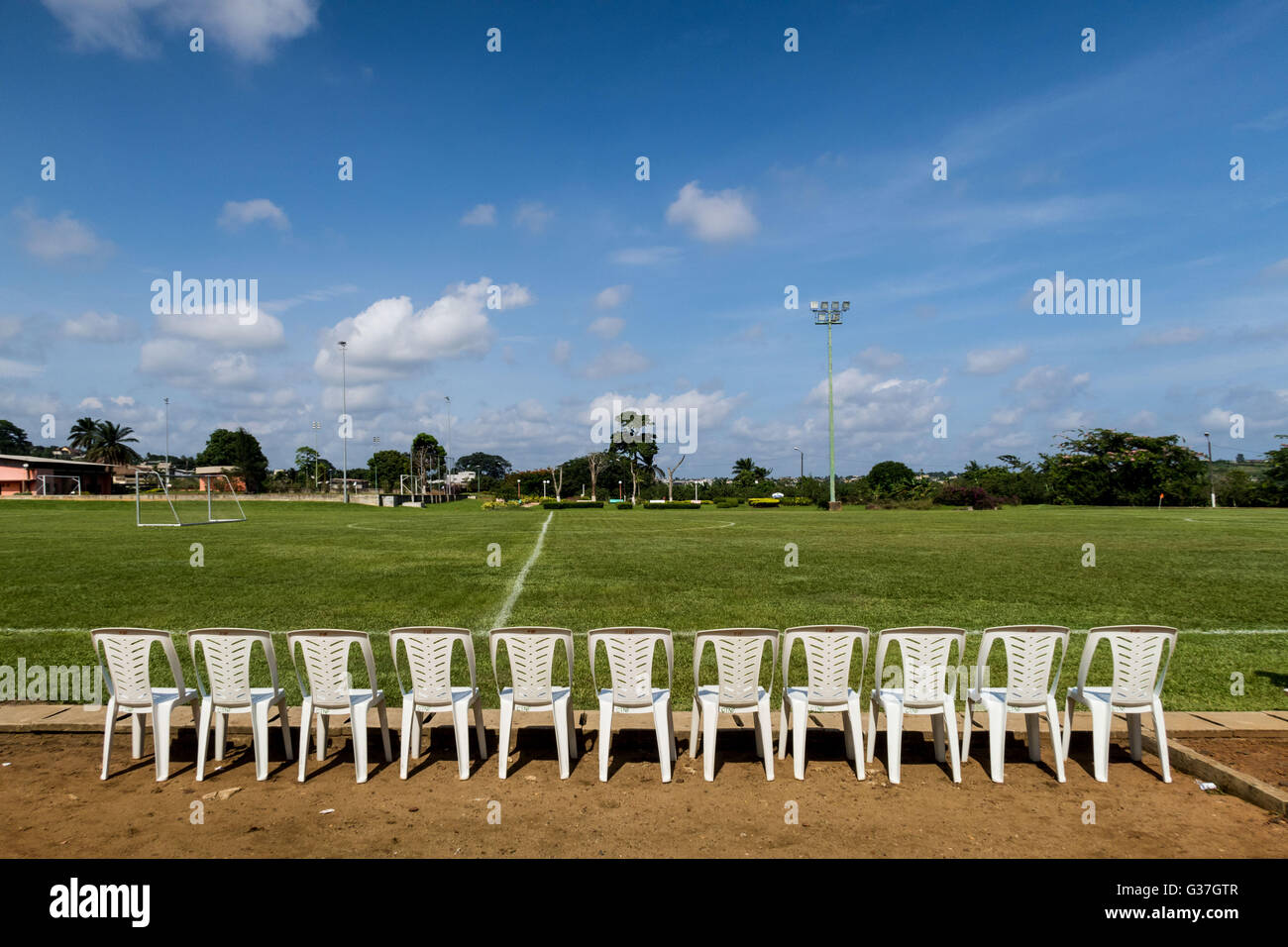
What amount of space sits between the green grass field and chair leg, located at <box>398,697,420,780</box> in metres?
2.02

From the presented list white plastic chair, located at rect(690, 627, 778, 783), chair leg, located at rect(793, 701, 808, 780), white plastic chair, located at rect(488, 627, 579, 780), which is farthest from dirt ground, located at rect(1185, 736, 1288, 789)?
white plastic chair, located at rect(488, 627, 579, 780)

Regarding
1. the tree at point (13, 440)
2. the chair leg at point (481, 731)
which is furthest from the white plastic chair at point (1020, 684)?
the tree at point (13, 440)

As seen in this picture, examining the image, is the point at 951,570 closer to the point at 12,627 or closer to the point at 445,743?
the point at 445,743

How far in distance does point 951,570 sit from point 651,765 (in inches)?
494

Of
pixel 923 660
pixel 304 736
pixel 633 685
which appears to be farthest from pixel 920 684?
pixel 304 736

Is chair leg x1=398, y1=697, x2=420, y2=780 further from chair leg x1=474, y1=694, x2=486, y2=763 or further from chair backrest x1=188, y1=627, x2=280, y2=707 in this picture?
chair backrest x1=188, y1=627, x2=280, y2=707

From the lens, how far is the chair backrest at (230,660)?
4980mm

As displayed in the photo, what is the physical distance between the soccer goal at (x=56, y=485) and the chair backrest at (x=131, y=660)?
6602cm

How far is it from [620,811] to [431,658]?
164 cm

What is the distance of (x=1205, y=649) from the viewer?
29.2ft

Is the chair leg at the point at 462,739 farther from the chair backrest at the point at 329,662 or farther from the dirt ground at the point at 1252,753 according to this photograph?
the dirt ground at the point at 1252,753

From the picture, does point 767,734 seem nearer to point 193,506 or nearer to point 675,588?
point 675,588

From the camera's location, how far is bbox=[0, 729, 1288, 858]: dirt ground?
408 centimetres
